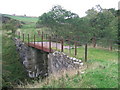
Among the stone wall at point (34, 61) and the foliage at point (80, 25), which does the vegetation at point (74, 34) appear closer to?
the foliage at point (80, 25)

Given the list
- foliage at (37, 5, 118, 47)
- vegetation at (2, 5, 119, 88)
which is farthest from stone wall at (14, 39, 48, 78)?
foliage at (37, 5, 118, 47)

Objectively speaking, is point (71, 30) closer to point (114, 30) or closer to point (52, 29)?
point (52, 29)

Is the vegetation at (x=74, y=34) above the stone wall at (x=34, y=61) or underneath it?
above

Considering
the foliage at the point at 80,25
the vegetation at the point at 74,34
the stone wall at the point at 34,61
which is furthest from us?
the foliage at the point at 80,25

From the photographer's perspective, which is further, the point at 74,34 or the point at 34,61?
the point at 74,34

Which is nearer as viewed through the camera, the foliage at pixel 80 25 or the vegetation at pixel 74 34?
the vegetation at pixel 74 34

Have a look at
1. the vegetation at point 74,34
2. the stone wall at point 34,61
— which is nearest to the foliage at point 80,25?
the vegetation at point 74,34

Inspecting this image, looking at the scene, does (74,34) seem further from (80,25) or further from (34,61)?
(34,61)

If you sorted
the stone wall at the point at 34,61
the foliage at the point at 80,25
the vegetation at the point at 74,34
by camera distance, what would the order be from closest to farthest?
the vegetation at the point at 74,34 → the stone wall at the point at 34,61 → the foliage at the point at 80,25

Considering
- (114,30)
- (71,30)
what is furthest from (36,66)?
(114,30)

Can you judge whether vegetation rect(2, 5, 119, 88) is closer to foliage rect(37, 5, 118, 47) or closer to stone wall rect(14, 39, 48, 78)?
foliage rect(37, 5, 118, 47)

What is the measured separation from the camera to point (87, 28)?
819 inches

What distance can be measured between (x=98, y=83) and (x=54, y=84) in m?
1.51

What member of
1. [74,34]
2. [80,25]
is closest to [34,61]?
[74,34]
